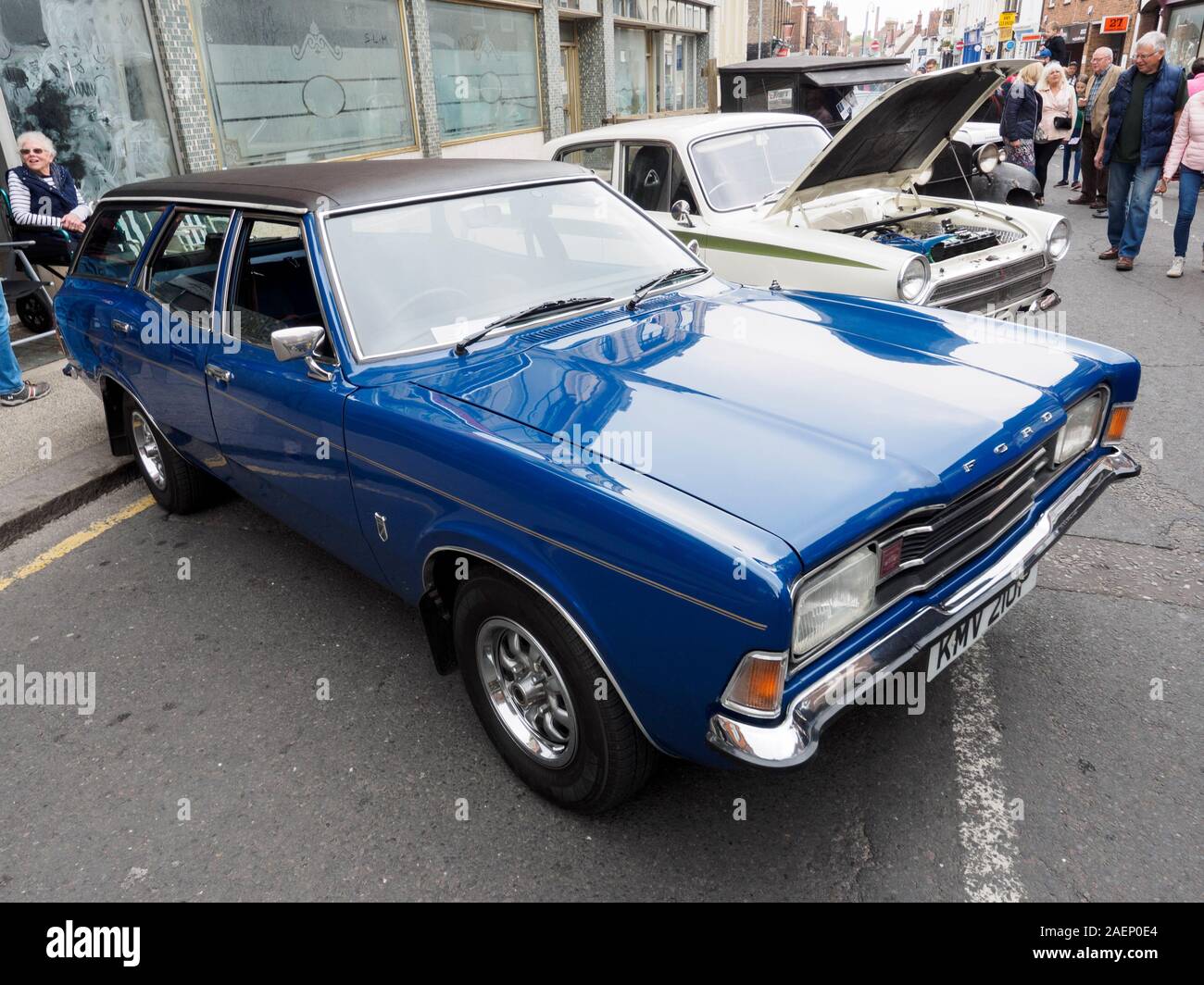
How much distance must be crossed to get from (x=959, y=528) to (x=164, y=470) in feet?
12.7

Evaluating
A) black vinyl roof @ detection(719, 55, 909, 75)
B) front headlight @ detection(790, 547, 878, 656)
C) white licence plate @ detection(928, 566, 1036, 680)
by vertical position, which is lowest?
white licence plate @ detection(928, 566, 1036, 680)

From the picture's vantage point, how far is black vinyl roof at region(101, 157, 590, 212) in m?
3.20

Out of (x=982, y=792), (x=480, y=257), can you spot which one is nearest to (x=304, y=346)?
(x=480, y=257)

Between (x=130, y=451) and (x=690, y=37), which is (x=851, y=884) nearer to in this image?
(x=130, y=451)

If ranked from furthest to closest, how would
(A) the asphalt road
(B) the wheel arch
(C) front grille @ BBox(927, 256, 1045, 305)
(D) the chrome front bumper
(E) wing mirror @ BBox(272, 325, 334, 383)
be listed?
1. (C) front grille @ BBox(927, 256, 1045, 305)
2. (E) wing mirror @ BBox(272, 325, 334, 383)
3. (A) the asphalt road
4. (B) the wheel arch
5. (D) the chrome front bumper

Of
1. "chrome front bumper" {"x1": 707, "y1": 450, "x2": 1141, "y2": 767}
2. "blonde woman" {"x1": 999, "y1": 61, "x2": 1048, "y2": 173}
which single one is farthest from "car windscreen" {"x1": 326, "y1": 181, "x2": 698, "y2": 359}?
"blonde woman" {"x1": 999, "y1": 61, "x2": 1048, "y2": 173}

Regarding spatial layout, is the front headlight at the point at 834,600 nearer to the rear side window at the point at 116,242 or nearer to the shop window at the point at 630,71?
the rear side window at the point at 116,242

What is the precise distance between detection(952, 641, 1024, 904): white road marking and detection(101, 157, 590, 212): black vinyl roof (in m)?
2.59

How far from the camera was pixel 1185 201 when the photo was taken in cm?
789

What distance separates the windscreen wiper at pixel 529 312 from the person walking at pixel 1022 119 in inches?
371

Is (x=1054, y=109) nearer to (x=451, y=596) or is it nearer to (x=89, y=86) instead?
A: (x=89, y=86)

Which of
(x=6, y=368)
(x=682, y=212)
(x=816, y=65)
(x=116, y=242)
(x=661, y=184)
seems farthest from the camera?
Result: (x=816, y=65)

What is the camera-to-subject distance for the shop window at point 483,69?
45.7 ft

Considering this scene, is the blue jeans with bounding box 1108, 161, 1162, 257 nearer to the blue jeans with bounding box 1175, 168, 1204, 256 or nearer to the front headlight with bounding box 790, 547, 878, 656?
the blue jeans with bounding box 1175, 168, 1204, 256
